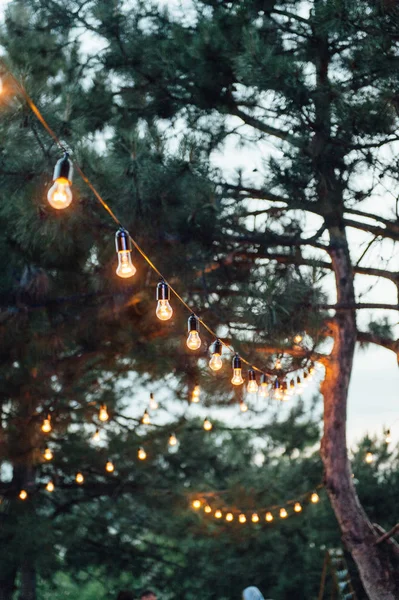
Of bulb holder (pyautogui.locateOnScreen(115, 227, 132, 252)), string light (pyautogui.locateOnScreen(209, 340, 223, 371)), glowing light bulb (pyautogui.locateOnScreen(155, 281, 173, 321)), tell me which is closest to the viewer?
bulb holder (pyautogui.locateOnScreen(115, 227, 132, 252))

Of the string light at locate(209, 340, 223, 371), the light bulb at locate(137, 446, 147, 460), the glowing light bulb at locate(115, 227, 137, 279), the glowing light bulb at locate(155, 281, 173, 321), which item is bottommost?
the glowing light bulb at locate(115, 227, 137, 279)

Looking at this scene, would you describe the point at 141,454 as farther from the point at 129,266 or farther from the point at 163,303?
the point at 129,266

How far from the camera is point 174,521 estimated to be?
1129 centimetres

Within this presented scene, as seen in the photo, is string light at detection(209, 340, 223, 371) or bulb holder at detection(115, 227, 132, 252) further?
string light at detection(209, 340, 223, 371)

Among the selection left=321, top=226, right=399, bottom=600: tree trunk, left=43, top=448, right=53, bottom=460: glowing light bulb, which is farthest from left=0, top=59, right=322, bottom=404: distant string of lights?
left=43, top=448, right=53, bottom=460: glowing light bulb

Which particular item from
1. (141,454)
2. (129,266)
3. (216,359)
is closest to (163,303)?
(129,266)

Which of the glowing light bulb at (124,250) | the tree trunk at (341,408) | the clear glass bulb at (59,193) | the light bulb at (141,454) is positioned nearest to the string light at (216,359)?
the glowing light bulb at (124,250)

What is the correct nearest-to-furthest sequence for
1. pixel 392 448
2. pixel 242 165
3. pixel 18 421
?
pixel 242 165
pixel 18 421
pixel 392 448

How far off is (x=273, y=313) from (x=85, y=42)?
10.1 feet

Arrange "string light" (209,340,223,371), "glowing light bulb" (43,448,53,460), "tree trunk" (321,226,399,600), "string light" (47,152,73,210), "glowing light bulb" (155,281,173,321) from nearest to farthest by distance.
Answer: "string light" (47,152,73,210), "glowing light bulb" (155,281,173,321), "string light" (209,340,223,371), "tree trunk" (321,226,399,600), "glowing light bulb" (43,448,53,460)

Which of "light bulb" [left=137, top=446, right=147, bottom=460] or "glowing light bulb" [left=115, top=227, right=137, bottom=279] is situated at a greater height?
"light bulb" [left=137, top=446, right=147, bottom=460]

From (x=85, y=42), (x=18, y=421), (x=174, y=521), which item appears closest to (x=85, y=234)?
(x=85, y=42)

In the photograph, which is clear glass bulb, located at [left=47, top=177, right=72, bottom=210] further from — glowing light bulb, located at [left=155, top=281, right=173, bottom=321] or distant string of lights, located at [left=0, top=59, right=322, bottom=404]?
glowing light bulb, located at [left=155, top=281, right=173, bottom=321]

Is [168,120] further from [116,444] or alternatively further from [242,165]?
[116,444]
